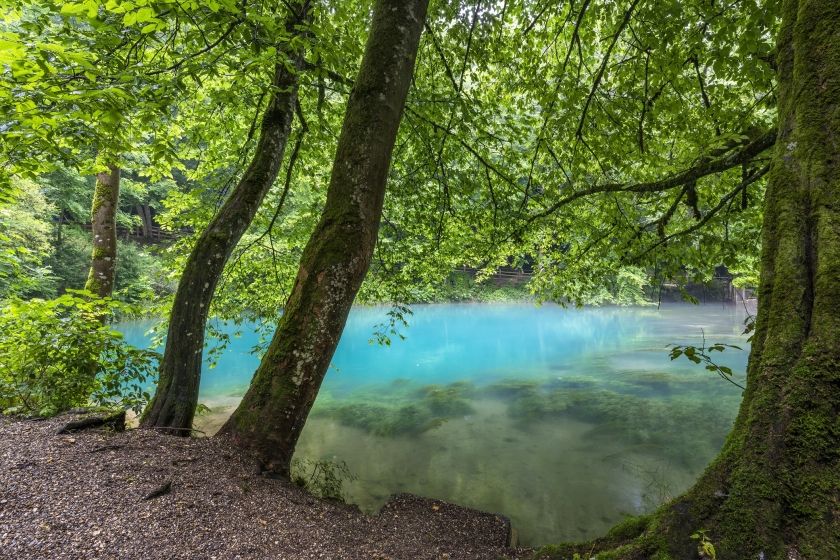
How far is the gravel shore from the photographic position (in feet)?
5.93

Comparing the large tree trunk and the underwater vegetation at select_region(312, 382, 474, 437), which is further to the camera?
the underwater vegetation at select_region(312, 382, 474, 437)

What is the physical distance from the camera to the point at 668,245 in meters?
4.52

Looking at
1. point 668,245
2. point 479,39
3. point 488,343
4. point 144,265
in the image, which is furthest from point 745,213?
point 144,265

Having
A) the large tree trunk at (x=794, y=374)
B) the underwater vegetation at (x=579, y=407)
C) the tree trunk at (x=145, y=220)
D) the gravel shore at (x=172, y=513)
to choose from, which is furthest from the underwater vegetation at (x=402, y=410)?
the tree trunk at (x=145, y=220)

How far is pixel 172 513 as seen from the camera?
6.85 ft

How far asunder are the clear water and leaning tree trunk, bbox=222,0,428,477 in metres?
3.22

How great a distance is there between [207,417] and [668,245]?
939 cm

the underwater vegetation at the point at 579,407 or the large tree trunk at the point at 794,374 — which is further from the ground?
the large tree trunk at the point at 794,374

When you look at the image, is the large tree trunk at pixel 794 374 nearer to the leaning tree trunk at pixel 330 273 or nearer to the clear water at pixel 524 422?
the leaning tree trunk at pixel 330 273

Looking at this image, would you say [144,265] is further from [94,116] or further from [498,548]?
[498,548]

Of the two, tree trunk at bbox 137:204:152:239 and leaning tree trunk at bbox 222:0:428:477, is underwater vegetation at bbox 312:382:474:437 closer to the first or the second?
leaning tree trunk at bbox 222:0:428:477

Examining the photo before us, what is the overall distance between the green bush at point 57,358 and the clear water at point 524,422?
351 cm

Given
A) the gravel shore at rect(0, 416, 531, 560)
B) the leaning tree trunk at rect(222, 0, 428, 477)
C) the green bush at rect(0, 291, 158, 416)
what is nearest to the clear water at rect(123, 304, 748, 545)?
the gravel shore at rect(0, 416, 531, 560)

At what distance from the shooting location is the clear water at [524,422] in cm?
606
